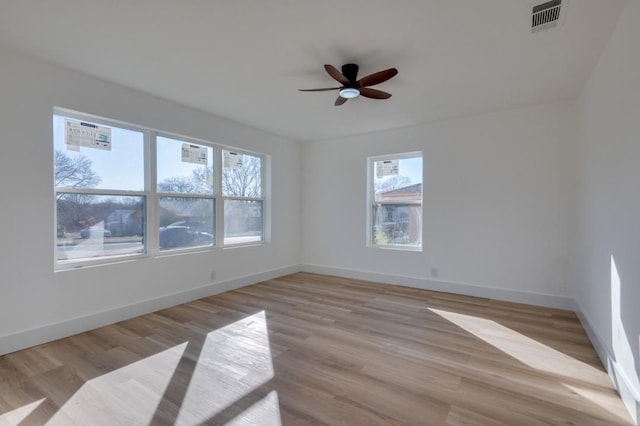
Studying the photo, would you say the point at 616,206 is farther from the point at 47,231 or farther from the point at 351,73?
the point at 47,231

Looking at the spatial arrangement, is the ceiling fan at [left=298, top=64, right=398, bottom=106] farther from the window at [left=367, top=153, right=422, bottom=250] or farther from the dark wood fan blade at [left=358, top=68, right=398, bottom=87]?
the window at [left=367, top=153, right=422, bottom=250]

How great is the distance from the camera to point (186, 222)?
4.15 metres

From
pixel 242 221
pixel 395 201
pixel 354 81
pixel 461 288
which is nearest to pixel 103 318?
pixel 242 221

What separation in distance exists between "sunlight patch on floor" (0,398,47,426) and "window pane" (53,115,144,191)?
6.44 feet

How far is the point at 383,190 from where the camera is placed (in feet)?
17.3

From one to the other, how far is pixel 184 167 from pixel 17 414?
2.92m

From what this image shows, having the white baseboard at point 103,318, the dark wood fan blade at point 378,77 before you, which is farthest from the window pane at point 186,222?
the dark wood fan blade at point 378,77

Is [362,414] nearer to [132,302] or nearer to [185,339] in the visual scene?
[185,339]

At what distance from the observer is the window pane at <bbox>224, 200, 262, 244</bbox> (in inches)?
187

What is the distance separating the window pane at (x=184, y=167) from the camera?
3.86 metres

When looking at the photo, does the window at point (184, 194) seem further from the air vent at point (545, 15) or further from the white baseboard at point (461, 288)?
the air vent at point (545, 15)

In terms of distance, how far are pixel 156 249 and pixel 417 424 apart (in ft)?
11.0

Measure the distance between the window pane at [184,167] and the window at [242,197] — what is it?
289mm

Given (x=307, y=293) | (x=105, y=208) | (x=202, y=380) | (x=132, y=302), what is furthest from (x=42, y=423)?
(x=307, y=293)
